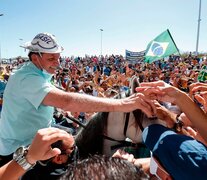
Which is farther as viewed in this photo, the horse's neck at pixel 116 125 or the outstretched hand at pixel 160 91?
the horse's neck at pixel 116 125

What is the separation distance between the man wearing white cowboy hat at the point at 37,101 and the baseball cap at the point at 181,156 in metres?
0.62

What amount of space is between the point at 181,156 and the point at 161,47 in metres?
11.4

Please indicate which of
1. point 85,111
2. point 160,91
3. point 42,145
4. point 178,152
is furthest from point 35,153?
point 160,91

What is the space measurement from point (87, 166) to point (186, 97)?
39.8 inches

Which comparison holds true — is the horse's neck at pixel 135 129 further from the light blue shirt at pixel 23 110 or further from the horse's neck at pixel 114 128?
the light blue shirt at pixel 23 110

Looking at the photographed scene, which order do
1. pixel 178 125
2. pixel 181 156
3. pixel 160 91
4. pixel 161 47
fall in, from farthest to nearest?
pixel 161 47 < pixel 178 125 < pixel 160 91 < pixel 181 156

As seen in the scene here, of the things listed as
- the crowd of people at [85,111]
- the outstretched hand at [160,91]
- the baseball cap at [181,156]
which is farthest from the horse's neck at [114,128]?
the baseball cap at [181,156]

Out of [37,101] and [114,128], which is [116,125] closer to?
[114,128]

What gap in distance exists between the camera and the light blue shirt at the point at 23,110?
225cm

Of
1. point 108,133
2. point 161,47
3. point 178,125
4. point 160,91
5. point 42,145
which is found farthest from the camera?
point 161,47

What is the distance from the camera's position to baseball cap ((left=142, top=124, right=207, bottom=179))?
1.13m

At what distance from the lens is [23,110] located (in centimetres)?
230

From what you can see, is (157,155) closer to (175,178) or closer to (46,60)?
(175,178)

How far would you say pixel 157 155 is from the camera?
133 centimetres
